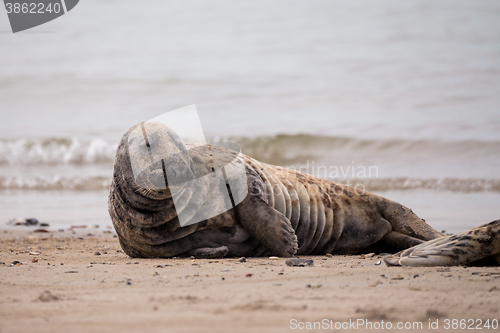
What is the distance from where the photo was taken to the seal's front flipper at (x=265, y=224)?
443 centimetres

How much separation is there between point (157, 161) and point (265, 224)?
1.12 meters

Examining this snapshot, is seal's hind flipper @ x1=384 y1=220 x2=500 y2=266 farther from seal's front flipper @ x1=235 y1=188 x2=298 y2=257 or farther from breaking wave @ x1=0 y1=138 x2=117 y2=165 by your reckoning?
breaking wave @ x1=0 y1=138 x2=117 y2=165

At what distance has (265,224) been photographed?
4434mm

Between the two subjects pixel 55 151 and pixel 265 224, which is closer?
pixel 265 224

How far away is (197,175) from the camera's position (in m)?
4.47

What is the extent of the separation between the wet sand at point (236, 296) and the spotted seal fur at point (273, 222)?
0.30 metres

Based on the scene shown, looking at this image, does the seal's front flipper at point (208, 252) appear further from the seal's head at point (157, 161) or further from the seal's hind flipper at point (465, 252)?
the seal's hind flipper at point (465, 252)

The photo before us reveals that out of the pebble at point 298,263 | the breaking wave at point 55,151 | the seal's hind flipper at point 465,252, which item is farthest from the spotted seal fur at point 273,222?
the breaking wave at point 55,151

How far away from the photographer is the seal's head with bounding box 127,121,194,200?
3994 mm

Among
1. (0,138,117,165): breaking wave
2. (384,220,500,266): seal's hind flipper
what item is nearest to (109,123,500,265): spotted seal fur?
(384,220,500,266): seal's hind flipper

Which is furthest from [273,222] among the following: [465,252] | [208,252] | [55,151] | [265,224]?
[55,151]

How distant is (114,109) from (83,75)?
4.63m

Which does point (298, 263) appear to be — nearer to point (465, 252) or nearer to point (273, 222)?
point (273, 222)

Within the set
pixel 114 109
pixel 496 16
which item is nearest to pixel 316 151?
pixel 114 109
